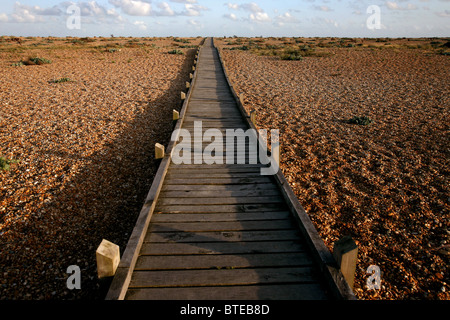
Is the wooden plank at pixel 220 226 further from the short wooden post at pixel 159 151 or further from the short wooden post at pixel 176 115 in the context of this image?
the short wooden post at pixel 176 115

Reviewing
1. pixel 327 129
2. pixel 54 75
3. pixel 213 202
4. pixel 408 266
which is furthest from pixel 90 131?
pixel 54 75

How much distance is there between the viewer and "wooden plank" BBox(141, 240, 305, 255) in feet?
11.7

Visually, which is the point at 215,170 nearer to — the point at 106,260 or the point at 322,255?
the point at 322,255

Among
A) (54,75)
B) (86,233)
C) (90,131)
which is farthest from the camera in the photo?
(54,75)

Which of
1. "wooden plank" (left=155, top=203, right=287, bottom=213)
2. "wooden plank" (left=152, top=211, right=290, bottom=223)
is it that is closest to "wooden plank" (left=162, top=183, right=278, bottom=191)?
"wooden plank" (left=155, top=203, right=287, bottom=213)

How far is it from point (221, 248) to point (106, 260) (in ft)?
4.52

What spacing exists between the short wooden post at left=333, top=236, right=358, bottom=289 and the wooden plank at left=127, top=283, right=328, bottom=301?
1.04 feet

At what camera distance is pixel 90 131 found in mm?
8953

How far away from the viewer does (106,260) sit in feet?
9.50

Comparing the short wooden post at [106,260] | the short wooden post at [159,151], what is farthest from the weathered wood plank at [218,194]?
the short wooden post at [106,260]

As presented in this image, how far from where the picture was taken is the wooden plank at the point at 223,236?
3.78 m
